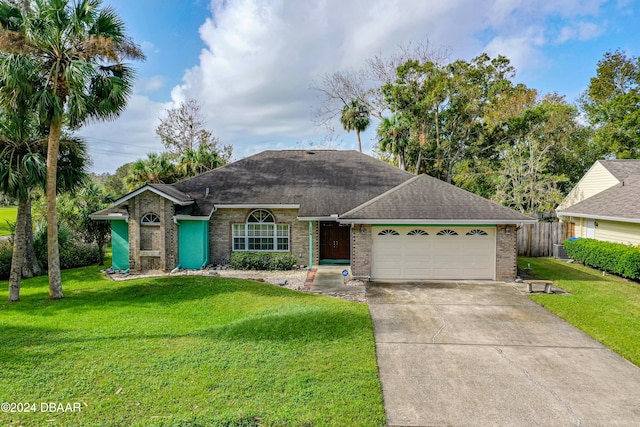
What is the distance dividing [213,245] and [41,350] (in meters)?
9.71

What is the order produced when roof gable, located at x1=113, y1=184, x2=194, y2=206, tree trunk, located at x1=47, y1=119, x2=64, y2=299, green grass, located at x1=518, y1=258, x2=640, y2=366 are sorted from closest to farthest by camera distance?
1. green grass, located at x1=518, y1=258, x2=640, y2=366
2. tree trunk, located at x1=47, y1=119, x2=64, y2=299
3. roof gable, located at x1=113, y1=184, x2=194, y2=206

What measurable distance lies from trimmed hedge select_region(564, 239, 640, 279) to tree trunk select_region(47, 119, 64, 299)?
21311mm

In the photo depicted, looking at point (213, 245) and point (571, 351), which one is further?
point (213, 245)

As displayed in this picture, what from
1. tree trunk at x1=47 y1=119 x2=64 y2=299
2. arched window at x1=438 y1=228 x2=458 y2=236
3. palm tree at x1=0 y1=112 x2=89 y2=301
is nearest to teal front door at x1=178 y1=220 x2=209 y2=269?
palm tree at x1=0 y1=112 x2=89 y2=301

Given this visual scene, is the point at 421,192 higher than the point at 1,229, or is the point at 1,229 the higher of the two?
the point at 421,192

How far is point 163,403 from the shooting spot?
5.44 metres

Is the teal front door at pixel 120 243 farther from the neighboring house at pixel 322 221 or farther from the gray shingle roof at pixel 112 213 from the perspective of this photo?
the gray shingle roof at pixel 112 213

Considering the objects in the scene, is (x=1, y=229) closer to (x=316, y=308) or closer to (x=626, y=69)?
(x=316, y=308)

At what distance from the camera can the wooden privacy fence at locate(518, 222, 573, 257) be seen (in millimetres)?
20141

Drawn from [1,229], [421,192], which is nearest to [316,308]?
[421,192]

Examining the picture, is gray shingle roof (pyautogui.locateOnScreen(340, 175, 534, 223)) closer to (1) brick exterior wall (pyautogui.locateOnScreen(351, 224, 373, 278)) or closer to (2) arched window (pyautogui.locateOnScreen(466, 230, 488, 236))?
(2) arched window (pyautogui.locateOnScreen(466, 230, 488, 236))

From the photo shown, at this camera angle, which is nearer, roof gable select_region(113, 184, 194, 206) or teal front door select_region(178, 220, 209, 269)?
roof gable select_region(113, 184, 194, 206)

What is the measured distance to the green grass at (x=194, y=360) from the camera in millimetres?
5230

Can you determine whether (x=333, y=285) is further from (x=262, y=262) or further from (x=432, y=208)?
(x=432, y=208)
